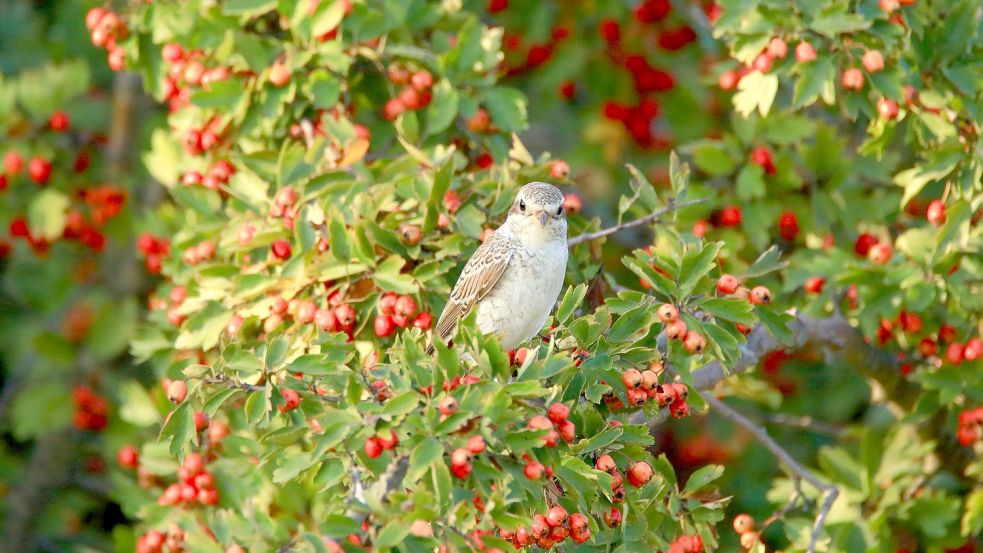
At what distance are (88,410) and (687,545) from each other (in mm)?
3817

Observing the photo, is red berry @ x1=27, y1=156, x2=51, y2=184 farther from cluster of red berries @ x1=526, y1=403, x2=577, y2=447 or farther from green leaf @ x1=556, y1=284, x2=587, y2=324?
cluster of red berries @ x1=526, y1=403, x2=577, y2=447

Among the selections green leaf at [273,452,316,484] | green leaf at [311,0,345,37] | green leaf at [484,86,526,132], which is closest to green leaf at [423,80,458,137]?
green leaf at [484,86,526,132]

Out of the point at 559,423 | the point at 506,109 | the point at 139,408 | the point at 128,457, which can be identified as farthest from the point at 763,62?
the point at 128,457

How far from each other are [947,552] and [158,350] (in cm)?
374

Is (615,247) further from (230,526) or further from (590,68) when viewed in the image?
(230,526)

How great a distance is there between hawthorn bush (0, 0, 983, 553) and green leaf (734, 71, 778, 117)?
22mm

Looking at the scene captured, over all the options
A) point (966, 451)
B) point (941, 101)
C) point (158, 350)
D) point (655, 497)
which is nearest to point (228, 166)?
point (158, 350)

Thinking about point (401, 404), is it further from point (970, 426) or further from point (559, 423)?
point (970, 426)

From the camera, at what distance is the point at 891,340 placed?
603 centimetres

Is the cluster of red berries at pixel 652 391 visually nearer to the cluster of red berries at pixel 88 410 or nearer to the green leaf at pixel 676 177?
the green leaf at pixel 676 177

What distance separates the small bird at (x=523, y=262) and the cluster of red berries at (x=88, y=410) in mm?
2774

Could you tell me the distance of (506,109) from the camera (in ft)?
18.5

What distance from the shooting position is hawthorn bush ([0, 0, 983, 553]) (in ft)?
12.4

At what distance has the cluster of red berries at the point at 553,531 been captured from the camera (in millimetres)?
3748
